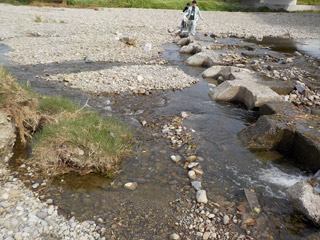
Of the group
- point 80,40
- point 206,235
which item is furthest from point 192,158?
point 80,40

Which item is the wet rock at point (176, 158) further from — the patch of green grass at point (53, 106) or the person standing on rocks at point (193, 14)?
the person standing on rocks at point (193, 14)

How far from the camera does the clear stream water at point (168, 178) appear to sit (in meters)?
4.49

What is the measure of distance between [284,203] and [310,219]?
2.02ft

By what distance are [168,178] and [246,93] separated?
5.23m

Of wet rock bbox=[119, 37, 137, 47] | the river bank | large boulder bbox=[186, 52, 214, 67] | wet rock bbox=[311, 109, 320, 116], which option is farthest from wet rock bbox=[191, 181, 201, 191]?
wet rock bbox=[119, 37, 137, 47]

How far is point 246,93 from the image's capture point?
9344 millimetres

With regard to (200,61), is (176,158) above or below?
below

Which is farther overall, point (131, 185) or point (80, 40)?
point (80, 40)

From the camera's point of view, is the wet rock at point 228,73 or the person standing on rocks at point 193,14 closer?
the wet rock at point 228,73

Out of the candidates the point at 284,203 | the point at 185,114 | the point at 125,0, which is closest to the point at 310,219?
the point at 284,203

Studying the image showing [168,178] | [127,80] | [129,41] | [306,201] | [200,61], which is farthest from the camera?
[129,41]

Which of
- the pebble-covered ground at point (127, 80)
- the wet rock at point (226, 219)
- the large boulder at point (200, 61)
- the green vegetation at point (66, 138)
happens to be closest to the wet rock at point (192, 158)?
the green vegetation at point (66, 138)

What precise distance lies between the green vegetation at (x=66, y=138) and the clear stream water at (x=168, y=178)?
0.96 ft

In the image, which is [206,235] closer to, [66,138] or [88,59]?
[66,138]
